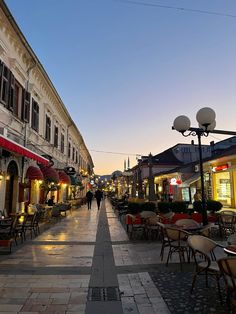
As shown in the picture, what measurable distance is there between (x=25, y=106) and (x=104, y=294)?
11.7 m

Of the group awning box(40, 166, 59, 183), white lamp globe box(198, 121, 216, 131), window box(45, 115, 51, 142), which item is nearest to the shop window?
awning box(40, 166, 59, 183)

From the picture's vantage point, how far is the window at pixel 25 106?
14.1 meters

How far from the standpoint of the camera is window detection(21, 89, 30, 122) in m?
14.1

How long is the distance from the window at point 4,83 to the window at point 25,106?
2116mm

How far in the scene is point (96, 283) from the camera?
5.21m

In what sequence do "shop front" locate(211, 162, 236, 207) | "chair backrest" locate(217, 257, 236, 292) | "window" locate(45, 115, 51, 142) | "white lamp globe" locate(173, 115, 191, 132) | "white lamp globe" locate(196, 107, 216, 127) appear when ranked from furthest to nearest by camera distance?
"shop front" locate(211, 162, 236, 207) → "window" locate(45, 115, 51, 142) → "white lamp globe" locate(173, 115, 191, 132) → "white lamp globe" locate(196, 107, 216, 127) → "chair backrest" locate(217, 257, 236, 292)

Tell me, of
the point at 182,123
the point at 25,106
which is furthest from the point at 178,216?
the point at 25,106

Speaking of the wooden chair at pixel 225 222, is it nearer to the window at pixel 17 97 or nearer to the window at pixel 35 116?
the window at pixel 17 97

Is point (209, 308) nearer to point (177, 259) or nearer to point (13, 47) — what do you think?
point (177, 259)

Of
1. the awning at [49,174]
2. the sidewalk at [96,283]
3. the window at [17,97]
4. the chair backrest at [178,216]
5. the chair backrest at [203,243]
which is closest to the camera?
the sidewalk at [96,283]

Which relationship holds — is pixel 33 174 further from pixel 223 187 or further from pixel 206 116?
pixel 223 187

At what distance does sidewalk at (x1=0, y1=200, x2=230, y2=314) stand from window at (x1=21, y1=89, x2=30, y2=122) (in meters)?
7.59

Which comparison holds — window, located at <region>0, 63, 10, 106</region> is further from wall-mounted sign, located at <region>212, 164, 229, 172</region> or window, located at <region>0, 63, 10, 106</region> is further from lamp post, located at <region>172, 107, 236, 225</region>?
wall-mounted sign, located at <region>212, 164, 229, 172</region>

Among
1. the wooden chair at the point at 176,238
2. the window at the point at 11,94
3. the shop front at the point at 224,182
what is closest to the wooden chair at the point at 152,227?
the wooden chair at the point at 176,238
